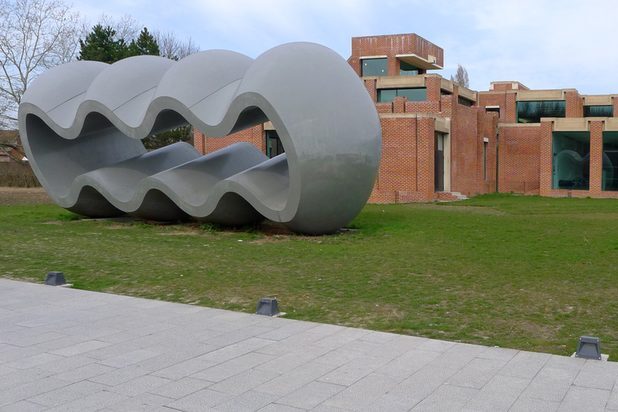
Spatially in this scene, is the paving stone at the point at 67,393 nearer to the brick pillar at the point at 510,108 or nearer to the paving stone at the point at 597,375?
the paving stone at the point at 597,375

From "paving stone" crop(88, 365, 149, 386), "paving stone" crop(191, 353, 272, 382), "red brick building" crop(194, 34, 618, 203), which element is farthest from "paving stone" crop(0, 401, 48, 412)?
"red brick building" crop(194, 34, 618, 203)

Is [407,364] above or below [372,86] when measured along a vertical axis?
below

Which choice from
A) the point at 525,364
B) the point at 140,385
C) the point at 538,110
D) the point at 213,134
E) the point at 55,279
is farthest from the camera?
the point at 538,110

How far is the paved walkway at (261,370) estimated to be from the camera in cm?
455

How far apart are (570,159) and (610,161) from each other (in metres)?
2.26

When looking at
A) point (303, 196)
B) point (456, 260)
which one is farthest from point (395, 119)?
point (456, 260)

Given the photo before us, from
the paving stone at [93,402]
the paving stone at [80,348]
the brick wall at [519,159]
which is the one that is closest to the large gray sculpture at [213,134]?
the paving stone at [80,348]

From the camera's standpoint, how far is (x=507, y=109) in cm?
4812

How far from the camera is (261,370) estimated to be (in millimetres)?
5301

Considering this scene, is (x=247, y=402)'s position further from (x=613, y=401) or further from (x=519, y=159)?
(x=519, y=159)

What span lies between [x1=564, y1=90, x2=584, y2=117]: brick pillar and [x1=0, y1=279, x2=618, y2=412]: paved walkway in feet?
147

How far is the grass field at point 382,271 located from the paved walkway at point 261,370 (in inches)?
30.7

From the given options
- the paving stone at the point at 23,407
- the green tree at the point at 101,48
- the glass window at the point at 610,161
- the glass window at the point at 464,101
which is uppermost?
the green tree at the point at 101,48

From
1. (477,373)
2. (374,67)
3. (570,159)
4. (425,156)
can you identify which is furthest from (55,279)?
(374,67)
